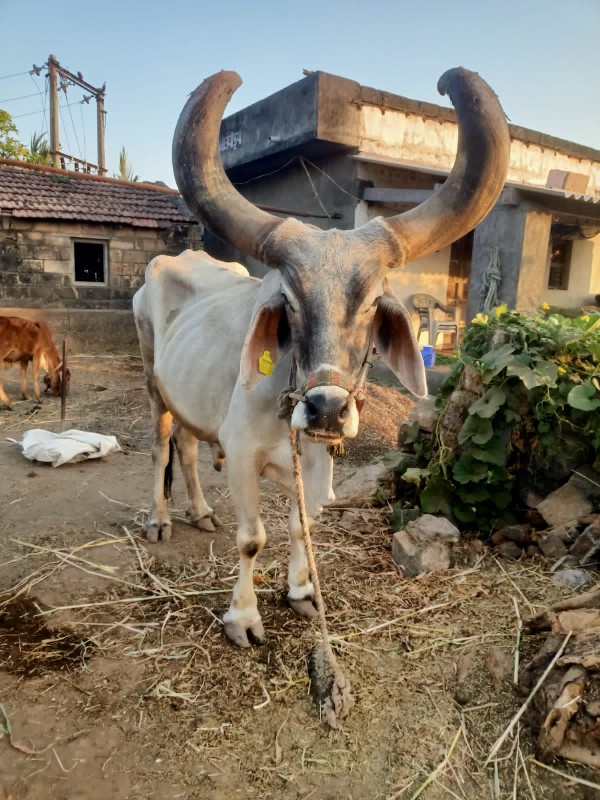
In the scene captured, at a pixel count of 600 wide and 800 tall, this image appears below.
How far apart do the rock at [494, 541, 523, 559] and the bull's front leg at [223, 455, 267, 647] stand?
156 centimetres

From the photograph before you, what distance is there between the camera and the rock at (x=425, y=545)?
11.5 feet

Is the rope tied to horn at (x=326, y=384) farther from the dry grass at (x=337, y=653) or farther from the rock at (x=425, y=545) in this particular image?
the rock at (x=425, y=545)

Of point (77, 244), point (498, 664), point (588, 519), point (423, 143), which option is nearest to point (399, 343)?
point (498, 664)

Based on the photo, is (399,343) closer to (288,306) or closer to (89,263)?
(288,306)

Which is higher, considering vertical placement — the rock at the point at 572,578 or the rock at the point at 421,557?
the rock at the point at 572,578

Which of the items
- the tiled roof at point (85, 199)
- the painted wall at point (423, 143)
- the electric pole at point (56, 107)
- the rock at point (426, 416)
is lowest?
the rock at point (426, 416)

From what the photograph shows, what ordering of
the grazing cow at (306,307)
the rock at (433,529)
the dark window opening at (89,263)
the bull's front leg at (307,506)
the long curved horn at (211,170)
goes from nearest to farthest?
the grazing cow at (306,307), the long curved horn at (211,170), the bull's front leg at (307,506), the rock at (433,529), the dark window opening at (89,263)

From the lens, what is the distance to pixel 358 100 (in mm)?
9555

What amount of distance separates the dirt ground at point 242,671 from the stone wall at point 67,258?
941cm

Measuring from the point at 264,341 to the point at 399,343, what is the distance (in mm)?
535

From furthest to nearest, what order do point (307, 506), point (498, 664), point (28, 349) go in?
point (28, 349) → point (307, 506) → point (498, 664)

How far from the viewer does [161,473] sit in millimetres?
4180

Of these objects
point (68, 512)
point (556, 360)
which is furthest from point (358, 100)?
point (68, 512)

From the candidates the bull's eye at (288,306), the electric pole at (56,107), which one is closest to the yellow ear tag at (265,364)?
the bull's eye at (288,306)
